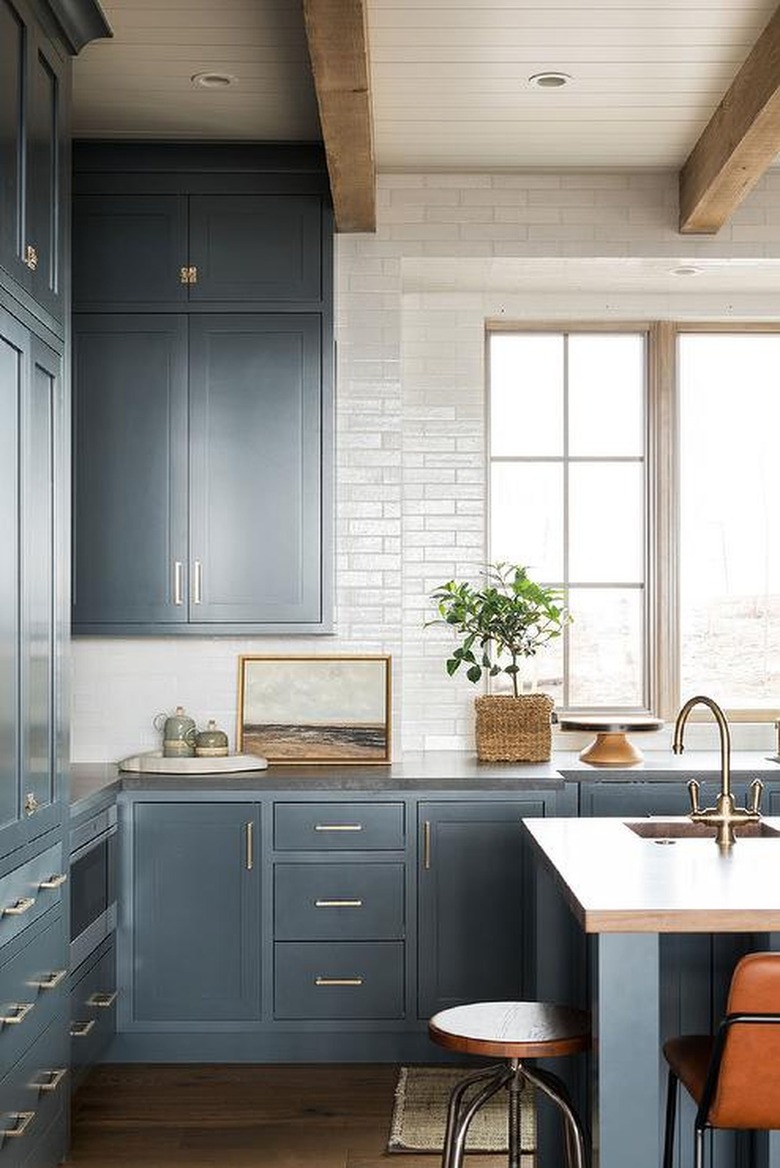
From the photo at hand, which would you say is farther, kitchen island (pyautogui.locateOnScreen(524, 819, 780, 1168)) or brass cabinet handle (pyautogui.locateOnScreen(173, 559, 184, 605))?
brass cabinet handle (pyautogui.locateOnScreen(173, 559, 184, 605))

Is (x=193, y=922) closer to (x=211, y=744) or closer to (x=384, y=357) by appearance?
(x=211, y=744)

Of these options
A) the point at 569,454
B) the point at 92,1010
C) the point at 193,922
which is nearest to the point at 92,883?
the point at 92,1010

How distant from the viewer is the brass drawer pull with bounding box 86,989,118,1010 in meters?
4.60

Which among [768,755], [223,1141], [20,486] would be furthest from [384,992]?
[20,486]

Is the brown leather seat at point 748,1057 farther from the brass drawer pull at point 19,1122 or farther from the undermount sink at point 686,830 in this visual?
the brass drawer pull at point 19,1122

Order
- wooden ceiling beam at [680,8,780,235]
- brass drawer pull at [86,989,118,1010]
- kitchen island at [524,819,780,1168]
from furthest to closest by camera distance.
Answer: brass drawer pull at [86,989,118,1010], wooden ceiling beam at [680,8,780,235], kitchen island at [524,819,780,1168]

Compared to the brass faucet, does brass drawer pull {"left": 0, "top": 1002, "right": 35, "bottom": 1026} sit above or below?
below

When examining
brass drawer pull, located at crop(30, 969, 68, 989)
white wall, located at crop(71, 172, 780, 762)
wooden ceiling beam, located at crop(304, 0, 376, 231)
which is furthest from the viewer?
white wall, located at crop(71, 172, 780, 762)

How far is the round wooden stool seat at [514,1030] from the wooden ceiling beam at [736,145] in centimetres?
261

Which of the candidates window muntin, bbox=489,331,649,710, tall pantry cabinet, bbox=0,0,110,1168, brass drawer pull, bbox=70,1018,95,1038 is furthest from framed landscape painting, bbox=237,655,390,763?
tall pantry cabinet, bbox=0,0,110,1168

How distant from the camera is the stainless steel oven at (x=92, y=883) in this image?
14.3 feet

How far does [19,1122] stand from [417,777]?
6.28ft

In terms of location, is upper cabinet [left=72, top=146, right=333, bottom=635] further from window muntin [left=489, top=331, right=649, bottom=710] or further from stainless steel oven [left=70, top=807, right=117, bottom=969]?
window muntin [left=489, top=331, right=649, bottom=710]

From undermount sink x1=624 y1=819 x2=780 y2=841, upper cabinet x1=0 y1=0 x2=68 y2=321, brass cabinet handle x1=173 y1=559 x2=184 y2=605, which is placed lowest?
undermount sink x1=624 y1=819 x2=780 y2=841
